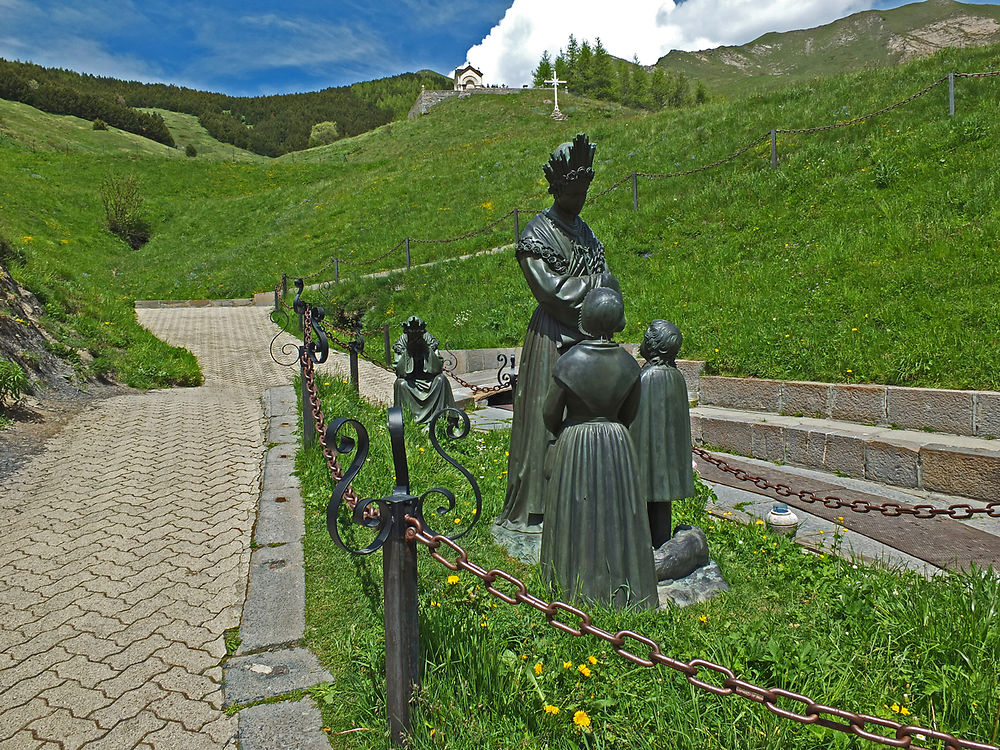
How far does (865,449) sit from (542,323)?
3.94 m

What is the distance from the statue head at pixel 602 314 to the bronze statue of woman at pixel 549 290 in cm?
61

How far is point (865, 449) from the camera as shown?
Answer: 229 inches

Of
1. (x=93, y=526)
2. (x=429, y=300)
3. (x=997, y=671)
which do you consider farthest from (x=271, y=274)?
(x=997, y=671)

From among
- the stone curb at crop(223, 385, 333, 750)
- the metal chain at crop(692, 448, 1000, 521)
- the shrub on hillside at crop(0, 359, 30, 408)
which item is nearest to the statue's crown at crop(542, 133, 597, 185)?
the metal chain at crop(692, 448, 1000, 521)

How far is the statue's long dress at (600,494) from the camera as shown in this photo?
2.86m

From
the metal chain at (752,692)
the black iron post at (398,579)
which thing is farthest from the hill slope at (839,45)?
the metal chain at (752,692)

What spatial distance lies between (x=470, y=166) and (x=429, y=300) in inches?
481

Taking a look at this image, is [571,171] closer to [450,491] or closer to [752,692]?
[450,491]

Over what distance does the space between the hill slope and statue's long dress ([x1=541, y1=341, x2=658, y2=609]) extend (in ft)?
380

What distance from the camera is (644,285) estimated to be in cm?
1129

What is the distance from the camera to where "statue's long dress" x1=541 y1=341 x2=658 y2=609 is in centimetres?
286

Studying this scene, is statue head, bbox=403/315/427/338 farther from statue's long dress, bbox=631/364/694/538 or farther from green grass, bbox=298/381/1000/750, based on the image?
statue's long dress, bbox=631/364/694/538

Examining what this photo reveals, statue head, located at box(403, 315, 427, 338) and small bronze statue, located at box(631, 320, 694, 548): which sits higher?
statue head, located at box(403, 315, 427, 338)

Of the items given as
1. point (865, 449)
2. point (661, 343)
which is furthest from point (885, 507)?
point (661, 343)
